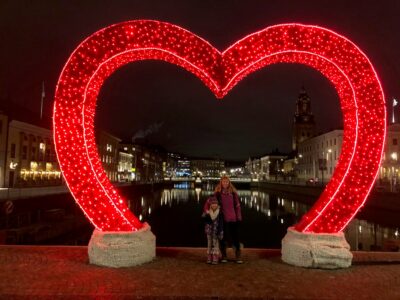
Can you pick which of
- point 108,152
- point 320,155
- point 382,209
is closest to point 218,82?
point 382,209

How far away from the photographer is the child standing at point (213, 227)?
9.09m

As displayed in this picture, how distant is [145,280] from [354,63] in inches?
258

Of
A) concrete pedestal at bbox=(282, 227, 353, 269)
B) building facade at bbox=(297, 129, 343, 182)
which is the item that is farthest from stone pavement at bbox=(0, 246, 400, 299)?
building facade at bbox=(297, 129, 343, 182)

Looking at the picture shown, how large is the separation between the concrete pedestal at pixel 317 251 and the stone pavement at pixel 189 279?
231 mm

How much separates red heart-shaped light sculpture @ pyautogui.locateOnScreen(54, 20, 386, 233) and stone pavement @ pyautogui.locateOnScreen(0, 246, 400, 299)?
3.99 ft

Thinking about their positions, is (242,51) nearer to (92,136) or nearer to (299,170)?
(92,136)

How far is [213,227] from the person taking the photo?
30.6 feet

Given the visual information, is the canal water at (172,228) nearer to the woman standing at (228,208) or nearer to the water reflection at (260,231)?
the water reflection at (260,231)

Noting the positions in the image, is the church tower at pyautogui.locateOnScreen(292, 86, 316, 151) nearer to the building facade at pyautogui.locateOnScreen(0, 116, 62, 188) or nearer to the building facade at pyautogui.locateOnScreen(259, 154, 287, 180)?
the building facade at pyautogui.locateOnScreen(259, 154, 287, 180)

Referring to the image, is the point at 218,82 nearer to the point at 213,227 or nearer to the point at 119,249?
the point at 213,227

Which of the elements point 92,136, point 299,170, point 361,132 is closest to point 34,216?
point 92,136

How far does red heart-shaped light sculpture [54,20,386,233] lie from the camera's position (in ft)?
30.0

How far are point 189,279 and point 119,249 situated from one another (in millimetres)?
1992

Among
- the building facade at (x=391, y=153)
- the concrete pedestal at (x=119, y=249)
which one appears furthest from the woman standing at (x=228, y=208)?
the building facade at (x=391, y=153)
